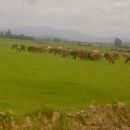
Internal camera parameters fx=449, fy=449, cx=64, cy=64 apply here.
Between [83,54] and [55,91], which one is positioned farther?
[83,54]

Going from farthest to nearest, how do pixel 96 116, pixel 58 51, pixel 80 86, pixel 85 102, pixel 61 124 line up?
1. pixel 58 51
2. pixel 80 86
3. pixel 85 102
4. pixel 96 116
5. pixel 61 124

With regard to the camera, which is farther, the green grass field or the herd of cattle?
the herd of cattle

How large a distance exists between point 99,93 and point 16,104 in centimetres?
566

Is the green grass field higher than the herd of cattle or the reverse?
higher

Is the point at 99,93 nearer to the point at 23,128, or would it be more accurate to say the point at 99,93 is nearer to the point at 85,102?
the point at 85,102

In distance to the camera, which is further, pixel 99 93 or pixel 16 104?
pixel 99 93

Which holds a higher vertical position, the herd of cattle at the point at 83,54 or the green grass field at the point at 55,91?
the green grass field at the point at 55,91

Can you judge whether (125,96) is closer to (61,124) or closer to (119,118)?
(119,118)

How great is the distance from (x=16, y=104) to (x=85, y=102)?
3084 millimetres

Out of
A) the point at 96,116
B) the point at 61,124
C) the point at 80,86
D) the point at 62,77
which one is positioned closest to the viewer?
the point at 61,124

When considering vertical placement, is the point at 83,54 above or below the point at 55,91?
below

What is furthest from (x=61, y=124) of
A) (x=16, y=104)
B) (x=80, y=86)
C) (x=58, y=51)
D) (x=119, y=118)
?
(x=58, y=51)

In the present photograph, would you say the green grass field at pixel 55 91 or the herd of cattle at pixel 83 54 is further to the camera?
the herd of cattle at pixel 83 54

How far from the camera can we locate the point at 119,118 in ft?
52.0
